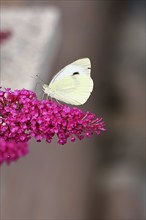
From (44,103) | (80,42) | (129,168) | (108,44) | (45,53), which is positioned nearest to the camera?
(44,103)

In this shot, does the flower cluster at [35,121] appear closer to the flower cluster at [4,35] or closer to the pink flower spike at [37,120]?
the pink flower spike at [37,120]

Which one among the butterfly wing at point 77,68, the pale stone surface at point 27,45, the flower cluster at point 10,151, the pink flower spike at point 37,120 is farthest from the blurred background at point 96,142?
the flower cluster at point 10,151

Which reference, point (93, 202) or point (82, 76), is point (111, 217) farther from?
point (82, 76)

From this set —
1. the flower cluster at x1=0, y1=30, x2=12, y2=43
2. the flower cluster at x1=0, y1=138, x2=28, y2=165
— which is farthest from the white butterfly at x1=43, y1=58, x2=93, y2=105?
the flower cluster at x1=0, y1=30, x2=12, y2=43

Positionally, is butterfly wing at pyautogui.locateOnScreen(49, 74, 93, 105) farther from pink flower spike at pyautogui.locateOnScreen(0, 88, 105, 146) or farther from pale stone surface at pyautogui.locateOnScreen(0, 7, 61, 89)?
pale stone surface at pyautogui.locateOnScreen(0, 7, 61, 89)

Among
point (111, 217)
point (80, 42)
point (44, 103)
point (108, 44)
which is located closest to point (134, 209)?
point (111, 217)
